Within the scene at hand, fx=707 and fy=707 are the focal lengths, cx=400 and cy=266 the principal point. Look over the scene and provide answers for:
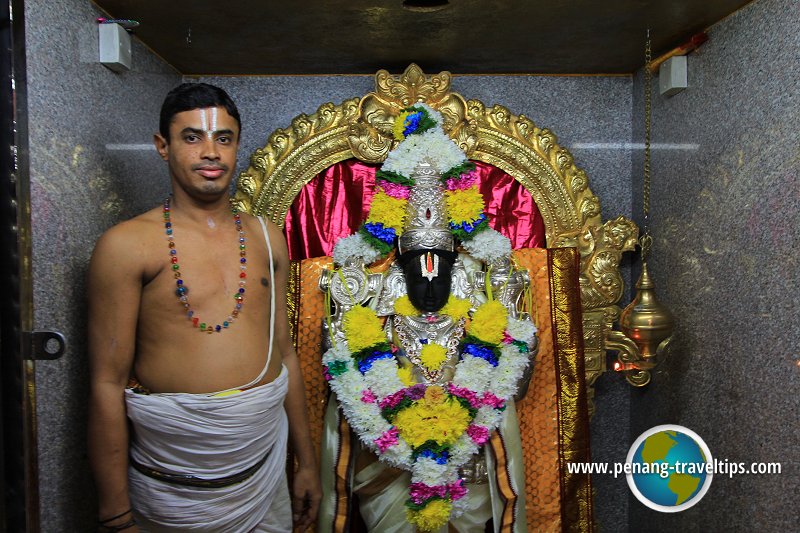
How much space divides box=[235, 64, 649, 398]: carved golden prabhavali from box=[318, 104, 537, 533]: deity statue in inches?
15.7

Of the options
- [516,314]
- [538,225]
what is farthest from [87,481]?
[538,225]


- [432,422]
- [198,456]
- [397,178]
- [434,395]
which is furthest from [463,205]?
[198,456]

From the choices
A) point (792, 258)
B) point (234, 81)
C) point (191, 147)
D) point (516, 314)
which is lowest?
point (516, 314)

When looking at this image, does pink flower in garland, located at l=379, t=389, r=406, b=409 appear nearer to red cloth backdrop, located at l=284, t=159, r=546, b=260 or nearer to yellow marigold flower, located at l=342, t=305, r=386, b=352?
yellow marigold flower, located at l=342, t=305, r=386, b=352

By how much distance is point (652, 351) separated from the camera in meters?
3.37

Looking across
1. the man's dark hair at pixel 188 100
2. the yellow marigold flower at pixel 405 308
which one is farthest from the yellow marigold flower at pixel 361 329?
the man's dark hair at pixel 188 100

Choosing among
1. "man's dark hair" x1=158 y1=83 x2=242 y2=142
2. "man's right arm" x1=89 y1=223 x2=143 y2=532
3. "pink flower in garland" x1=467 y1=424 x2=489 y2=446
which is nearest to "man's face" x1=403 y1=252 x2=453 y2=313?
"pink flower in garland" x1=467 y1=424 x2=489 y2=446

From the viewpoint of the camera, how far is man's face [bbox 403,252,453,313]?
3092 millimetres

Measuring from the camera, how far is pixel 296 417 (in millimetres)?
2877

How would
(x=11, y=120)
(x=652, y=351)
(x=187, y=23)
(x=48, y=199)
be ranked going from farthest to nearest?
(x=652, y=351) → (x=187, y=23) → (x=48, y=199) → (x=11, y=120)

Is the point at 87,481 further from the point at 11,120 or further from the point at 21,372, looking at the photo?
the point at 11,120

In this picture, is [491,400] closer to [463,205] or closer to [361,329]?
[361,329]

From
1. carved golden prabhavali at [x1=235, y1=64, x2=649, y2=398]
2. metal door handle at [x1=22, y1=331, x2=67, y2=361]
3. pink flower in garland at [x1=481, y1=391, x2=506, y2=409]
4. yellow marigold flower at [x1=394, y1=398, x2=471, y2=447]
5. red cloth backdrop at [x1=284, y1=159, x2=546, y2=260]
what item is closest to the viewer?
metal door handle at [x1=22, y1=331, x2=67, y2=361]

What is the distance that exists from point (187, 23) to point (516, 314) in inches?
76.5
